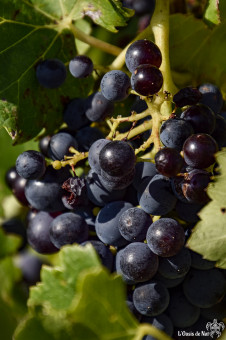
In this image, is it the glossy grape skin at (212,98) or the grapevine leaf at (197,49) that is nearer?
the glossy grape skin at (212,98)

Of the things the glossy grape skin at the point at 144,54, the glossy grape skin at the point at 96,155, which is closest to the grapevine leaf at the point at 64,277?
the glossy grape skin at the point at 96,155

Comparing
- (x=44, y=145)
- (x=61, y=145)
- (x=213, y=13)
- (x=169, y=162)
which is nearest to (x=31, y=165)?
(x=61, y=145)

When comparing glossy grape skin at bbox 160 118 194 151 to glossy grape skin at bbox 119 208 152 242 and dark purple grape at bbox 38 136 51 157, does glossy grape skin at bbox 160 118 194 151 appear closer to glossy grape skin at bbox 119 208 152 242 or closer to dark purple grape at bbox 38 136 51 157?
glossy grape skin at bbox 119 208 152 242

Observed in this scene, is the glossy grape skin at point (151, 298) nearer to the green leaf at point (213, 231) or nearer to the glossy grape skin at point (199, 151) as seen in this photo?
the green leaf at point (213, 231)

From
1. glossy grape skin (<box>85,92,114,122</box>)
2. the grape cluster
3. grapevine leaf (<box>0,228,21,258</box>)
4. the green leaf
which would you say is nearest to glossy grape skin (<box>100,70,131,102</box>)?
the grape cluster

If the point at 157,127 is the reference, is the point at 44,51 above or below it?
above

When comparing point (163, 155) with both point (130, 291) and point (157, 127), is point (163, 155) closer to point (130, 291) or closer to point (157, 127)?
point (157, 127)

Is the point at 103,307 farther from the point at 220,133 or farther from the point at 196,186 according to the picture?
the point at 220,133

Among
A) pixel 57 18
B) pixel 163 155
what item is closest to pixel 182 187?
pixel 163 155
